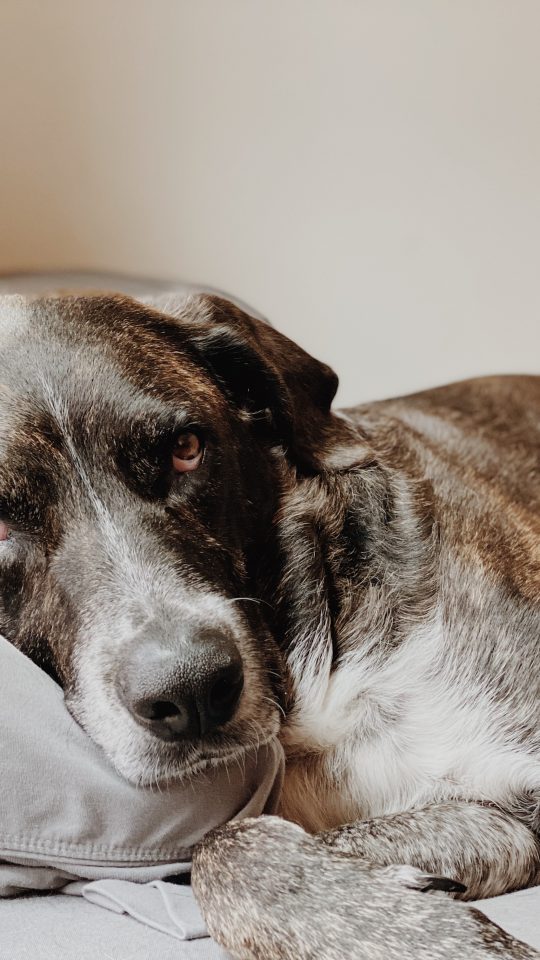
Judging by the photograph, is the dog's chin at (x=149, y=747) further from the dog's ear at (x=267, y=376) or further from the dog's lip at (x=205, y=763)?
the dog's ear at (x=267, y=376)

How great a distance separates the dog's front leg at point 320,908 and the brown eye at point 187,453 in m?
0.82

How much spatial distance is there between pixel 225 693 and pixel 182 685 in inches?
6.0

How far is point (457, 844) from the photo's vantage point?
83.8 inches

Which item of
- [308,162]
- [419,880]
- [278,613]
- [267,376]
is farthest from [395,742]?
[308,162]

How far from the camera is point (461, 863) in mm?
2117

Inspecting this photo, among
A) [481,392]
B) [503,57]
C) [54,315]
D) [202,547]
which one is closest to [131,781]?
[202,547]

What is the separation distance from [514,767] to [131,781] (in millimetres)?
932

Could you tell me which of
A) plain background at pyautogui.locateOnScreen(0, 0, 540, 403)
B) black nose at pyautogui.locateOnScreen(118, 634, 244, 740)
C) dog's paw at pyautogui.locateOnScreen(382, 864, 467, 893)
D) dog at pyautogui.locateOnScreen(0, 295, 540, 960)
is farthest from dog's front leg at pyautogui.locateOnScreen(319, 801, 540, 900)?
plain background at pyautogui.locateOnScreen(0, 0, 540, 403)

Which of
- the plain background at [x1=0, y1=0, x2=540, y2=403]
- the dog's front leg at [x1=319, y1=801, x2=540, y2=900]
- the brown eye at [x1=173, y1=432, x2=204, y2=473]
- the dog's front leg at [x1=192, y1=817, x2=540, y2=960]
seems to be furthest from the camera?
the plain background at [x1=0, y1=0, x2=540, y2=403]

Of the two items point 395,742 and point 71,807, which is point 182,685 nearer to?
point 71,807

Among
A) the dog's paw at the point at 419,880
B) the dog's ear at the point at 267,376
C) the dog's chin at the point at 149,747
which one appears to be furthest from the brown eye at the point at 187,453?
the dog's paw at the point at 419,880

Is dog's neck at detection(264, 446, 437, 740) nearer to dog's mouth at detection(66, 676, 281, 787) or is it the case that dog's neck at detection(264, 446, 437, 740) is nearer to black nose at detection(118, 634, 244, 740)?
dog's mouth at detection(66, 676, 281, 787)

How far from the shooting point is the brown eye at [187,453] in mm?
2229

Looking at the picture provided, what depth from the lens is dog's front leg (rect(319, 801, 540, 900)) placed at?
2.08 metres
